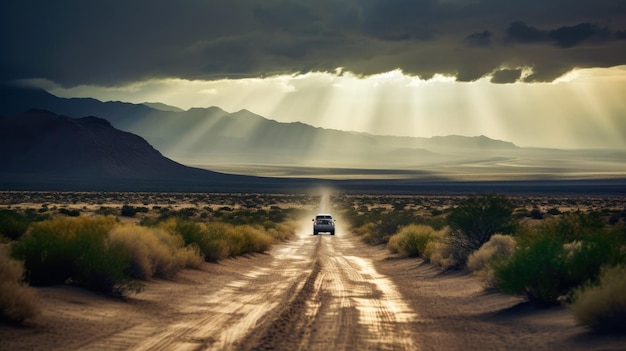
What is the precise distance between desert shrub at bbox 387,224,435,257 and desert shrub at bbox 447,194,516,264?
5.42 meters

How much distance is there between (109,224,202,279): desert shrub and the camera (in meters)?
22.6

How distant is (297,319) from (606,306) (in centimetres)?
610

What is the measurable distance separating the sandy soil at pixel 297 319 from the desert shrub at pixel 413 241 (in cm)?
1051

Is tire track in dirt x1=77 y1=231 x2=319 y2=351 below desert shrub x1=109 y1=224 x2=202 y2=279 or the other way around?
below

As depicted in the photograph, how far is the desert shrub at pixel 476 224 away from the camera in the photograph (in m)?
30.1

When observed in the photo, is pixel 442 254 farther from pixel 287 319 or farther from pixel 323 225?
pixel 323 225

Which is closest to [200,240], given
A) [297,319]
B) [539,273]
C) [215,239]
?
[215,239]

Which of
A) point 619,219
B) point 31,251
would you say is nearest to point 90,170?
point 619,219

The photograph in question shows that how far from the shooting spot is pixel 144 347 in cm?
1315

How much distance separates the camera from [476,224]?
99.6 ft

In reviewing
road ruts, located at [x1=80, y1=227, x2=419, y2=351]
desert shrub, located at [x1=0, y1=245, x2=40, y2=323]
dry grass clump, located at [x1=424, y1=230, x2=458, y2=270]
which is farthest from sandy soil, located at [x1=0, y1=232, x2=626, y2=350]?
dry grass clump, located at [x1=424, y1=230, x2=458, y2=270]

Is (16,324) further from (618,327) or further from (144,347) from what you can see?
(618,327)

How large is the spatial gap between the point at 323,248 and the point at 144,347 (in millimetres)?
32398

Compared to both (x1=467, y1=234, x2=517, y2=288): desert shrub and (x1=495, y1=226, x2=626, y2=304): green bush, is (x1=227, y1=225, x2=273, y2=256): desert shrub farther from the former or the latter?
(x1=495, y1=226, x2=626, y2=304): green bush
